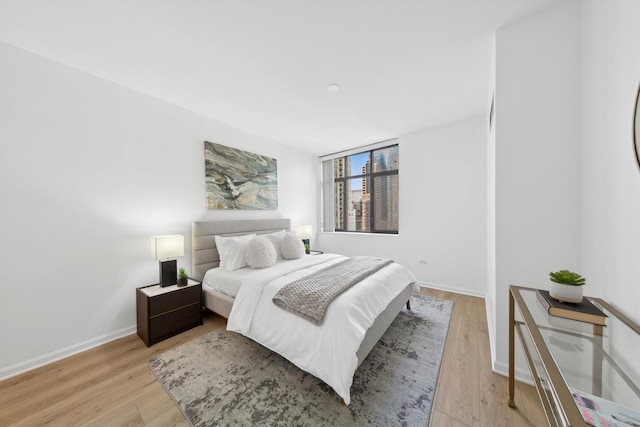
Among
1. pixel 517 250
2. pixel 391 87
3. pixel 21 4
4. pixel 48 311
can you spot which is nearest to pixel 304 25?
pixel 391 87

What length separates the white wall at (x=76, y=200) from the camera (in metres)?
1.73

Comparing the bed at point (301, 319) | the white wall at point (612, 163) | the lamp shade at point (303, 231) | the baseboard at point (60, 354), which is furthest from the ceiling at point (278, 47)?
the baseboard at point (60, 354)

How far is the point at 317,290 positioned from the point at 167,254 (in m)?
1.74

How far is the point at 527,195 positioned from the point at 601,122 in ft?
1.72

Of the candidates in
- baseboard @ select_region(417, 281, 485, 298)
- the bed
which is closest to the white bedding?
the bed

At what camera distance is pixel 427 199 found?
3.60 meters

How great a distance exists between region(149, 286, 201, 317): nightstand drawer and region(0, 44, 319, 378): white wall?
0.46 metres

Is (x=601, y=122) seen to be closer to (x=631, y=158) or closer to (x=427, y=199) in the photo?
(x=631, y=158)

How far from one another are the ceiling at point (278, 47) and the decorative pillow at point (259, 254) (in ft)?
5.71

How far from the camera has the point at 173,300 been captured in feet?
7.33

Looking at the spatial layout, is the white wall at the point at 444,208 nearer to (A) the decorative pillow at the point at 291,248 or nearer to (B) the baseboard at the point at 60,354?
(A) the decorative pillow at the point at 291,248

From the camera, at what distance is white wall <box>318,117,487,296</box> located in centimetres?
315

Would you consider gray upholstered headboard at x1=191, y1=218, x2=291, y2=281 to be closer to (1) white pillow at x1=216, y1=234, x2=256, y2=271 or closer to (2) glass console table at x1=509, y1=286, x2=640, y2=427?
(1) white pillow at x1=216, y1=234, x2=256, y2=271

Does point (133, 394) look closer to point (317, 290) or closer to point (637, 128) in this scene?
point (317, 290)
